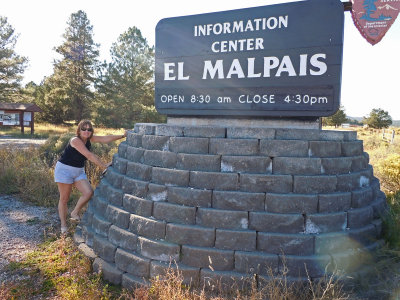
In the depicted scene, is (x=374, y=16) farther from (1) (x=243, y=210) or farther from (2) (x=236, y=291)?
(2) (x=236, y=291)

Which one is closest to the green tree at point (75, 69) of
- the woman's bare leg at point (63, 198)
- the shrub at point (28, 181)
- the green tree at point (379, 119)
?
the shrub at point (28, 181)

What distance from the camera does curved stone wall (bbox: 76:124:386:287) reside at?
3.12 m

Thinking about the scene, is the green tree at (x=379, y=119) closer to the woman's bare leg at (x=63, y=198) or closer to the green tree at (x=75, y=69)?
the green tree at (x=75, y=69)

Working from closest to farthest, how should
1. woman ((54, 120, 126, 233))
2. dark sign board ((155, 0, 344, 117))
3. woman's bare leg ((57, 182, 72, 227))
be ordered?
dark sign board ((155, 0, 344, 117))
woman ((54, 120, 126, 233))
woman's bare leg ((57, 182, 72, 227))

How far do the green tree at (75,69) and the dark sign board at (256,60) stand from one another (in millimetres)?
30561

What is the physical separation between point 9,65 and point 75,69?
243 inches

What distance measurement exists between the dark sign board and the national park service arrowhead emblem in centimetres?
49

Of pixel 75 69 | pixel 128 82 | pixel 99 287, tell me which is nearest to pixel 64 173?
pixel 99 287

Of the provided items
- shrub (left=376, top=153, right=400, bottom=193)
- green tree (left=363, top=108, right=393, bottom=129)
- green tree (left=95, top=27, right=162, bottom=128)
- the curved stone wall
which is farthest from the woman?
green tree (left=363, top=108, right=393, bottom=129)

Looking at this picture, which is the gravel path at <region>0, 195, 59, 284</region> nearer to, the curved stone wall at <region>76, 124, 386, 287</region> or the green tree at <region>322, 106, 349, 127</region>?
the curved stone wall at <region>76, 124, 386, 287</region>

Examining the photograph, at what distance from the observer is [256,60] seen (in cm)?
378

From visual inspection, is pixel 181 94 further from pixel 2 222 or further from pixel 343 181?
pixel 2 222

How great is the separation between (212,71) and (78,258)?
316 centimetres

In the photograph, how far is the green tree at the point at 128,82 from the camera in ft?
95.3
